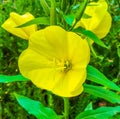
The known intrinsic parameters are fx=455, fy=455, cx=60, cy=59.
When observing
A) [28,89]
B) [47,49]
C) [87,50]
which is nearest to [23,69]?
[47,49]

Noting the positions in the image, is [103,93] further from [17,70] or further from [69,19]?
[17,70]

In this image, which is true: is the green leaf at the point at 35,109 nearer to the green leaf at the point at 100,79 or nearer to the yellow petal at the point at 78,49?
the green leaf at the point at 100,79

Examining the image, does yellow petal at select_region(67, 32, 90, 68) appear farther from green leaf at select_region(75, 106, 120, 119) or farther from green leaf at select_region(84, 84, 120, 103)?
green leaf at select_region(75, 106, 120, 119)

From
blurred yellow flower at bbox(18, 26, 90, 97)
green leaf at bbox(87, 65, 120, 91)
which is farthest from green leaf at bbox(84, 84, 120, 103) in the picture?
blurred yellow flower at bbox(18, 26, 90, 97)

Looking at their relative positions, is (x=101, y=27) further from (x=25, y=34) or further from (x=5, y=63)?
(x=5, y=63)

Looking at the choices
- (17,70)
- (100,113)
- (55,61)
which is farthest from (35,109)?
(17,70)

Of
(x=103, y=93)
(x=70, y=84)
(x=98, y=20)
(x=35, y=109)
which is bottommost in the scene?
(x=35, y=109)
